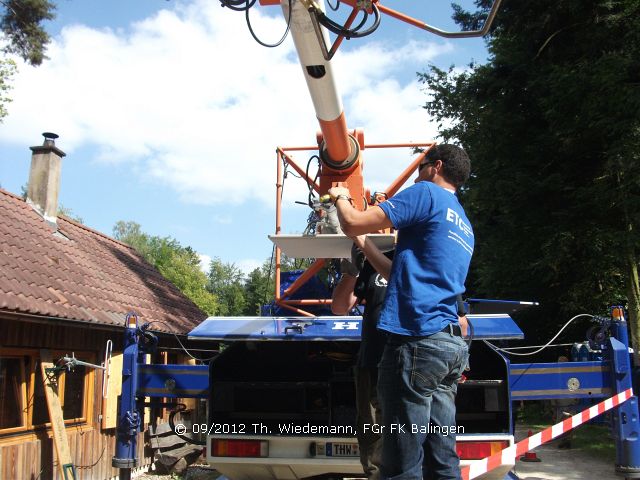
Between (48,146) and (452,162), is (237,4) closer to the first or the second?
(452,162)

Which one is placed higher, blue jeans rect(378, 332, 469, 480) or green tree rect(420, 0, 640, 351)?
green tree rect(420, 0, 640, 351)

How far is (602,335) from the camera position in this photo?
457 cm

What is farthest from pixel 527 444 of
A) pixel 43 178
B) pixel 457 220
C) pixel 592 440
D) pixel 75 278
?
pixel 592 440

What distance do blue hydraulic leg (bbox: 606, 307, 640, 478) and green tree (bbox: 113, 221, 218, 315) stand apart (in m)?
45.4

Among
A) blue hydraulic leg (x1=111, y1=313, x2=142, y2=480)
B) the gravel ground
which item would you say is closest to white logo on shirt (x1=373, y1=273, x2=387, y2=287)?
blue hydraulic leg (x1=111, y1=313, x2=142, y2=480)

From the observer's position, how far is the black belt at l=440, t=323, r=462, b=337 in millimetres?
2529

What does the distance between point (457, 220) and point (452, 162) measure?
0.31 metres

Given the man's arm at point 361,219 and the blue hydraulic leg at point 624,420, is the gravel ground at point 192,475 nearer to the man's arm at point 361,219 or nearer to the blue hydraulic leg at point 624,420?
the blue hydraulic leg at point 624,420

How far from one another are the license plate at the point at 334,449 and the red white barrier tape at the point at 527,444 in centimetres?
79

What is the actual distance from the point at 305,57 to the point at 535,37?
10.7 m

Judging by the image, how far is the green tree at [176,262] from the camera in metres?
58.7

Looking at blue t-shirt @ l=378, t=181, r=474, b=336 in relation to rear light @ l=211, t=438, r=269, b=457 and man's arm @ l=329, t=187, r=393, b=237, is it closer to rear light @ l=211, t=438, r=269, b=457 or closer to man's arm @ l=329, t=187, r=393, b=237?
man's arm @ l=329, t=187, r=393, b=237

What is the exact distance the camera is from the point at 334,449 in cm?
432

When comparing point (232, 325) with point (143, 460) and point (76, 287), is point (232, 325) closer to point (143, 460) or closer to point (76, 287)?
point (76, 287)
